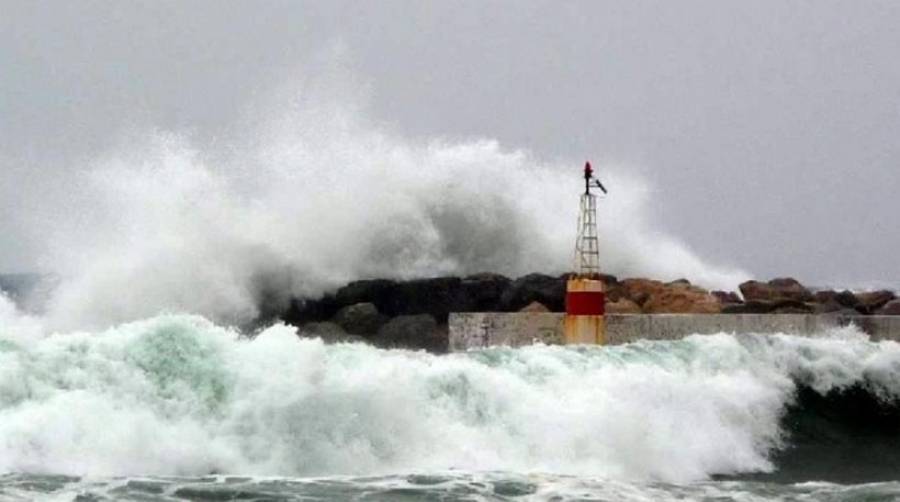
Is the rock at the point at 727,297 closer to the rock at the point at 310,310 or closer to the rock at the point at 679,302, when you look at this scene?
the rock at the point at 679,302

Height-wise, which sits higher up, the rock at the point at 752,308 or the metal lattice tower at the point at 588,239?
the metal lattice tower at the point at 588,239

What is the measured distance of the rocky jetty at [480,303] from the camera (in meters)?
17.9

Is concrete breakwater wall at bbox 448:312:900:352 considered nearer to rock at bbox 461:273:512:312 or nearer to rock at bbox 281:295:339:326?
rock at bbox 461:273:512:312

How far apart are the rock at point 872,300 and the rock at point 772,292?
0.62 metres

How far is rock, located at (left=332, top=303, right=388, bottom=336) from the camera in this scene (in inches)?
725

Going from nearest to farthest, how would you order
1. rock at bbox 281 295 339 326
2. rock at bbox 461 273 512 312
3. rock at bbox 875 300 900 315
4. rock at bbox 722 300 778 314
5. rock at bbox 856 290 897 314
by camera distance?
rock at bbox 722 300 778 314 < rock at bbox 875 300 900 315 < rock at bbox 461 273 512 312 < rock at bbox 856 290 897 314 < rock at bbox 281 295 339 326

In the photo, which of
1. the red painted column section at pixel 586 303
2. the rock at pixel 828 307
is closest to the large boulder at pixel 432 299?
the rock at pixel 828 307

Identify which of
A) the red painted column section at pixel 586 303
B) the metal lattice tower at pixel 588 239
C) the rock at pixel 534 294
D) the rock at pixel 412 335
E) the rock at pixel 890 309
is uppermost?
the metal lattice tower at pixel 588 239

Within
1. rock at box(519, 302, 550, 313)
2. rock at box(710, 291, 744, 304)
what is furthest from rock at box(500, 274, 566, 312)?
rock at box(710, 291, 744, 304)

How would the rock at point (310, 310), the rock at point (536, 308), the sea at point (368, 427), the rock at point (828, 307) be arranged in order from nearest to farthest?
the sea at point (368, 427) → the rock at point (536, 308) → the rock at point (828, 307) → the rock at point (310, 310)

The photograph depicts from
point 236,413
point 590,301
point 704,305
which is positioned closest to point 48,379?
point 236,413

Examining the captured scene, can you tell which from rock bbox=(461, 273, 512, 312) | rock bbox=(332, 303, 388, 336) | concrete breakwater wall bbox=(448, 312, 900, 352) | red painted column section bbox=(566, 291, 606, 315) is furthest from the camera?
rock bbox=(461, 273, 512, 312)

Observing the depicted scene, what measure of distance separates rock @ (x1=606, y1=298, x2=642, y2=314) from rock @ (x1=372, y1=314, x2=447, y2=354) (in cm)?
181

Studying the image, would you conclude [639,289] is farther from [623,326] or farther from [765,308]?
[623,326]
